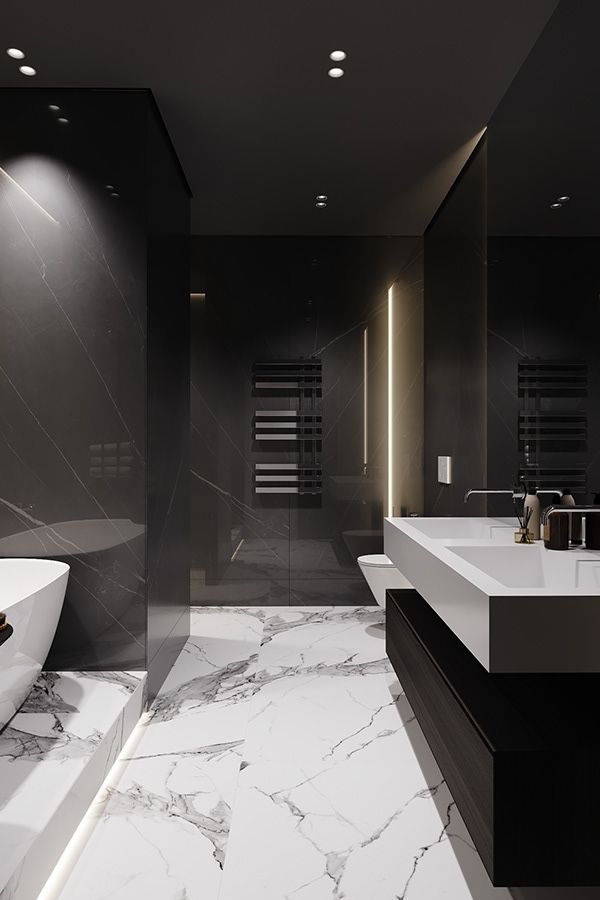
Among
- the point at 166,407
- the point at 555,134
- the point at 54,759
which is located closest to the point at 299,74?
the point at 555,134

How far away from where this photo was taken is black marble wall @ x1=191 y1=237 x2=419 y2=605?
4.52 metres

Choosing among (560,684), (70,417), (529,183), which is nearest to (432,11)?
(529,183)

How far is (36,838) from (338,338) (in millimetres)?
3529

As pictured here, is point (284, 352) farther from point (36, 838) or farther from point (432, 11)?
point (36, 838)

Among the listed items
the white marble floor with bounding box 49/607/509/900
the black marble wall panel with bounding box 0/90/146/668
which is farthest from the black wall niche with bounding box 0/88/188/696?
the white marble floor with bounding box 49/607/509/900

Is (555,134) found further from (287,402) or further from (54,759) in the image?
(54,759)

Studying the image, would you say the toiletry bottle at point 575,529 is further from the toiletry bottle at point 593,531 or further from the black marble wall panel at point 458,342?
the black marble wall panel at point 458,342

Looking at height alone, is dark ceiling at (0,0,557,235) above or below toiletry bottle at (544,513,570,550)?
above

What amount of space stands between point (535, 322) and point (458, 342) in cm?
112

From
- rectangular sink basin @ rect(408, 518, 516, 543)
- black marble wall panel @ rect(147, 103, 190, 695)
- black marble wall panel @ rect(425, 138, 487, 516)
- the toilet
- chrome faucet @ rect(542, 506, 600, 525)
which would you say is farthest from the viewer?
the toilet

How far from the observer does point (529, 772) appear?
1385 mm

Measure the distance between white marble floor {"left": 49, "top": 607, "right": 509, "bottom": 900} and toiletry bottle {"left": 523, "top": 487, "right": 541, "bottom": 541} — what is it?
94 centimetres

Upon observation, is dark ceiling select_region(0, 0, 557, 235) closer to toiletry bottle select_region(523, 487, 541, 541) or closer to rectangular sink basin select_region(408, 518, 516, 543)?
toiletry bottle select_region(523, 487, 541, 541)

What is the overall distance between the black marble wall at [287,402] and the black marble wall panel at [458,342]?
37 centimetres
